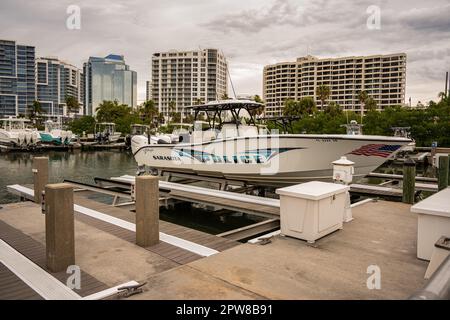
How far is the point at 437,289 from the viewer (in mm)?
1915

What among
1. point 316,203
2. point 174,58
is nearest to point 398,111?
point 316,203

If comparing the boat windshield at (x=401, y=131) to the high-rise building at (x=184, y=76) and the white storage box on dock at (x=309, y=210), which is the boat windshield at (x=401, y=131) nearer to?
the white storage box on dock at (x=309, y=210)

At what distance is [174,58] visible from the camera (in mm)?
133500

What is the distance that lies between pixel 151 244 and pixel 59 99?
187m

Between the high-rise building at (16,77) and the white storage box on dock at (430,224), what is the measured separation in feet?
530

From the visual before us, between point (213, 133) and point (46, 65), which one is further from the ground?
point (46, 65)

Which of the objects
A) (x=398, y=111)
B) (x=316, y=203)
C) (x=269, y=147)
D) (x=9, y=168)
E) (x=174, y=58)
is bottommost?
(x=9, y=168)

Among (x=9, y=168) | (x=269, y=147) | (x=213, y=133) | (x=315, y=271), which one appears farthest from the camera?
(x=9, y=168)

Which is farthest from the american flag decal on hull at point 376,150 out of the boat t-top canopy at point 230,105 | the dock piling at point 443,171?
the boat t-top canopy at point 230,105

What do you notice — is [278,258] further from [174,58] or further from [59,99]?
[59,99]

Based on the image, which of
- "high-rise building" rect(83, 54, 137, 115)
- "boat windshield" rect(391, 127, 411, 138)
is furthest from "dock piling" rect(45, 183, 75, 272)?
"high-rise building" rect(83, 54, 137, 115)

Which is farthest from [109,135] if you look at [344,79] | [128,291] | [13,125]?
[344,79]

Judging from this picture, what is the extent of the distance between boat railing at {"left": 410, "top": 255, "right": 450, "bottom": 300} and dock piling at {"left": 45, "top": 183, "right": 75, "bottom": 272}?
4.01 meters

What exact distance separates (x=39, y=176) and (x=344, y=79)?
11353 cm
